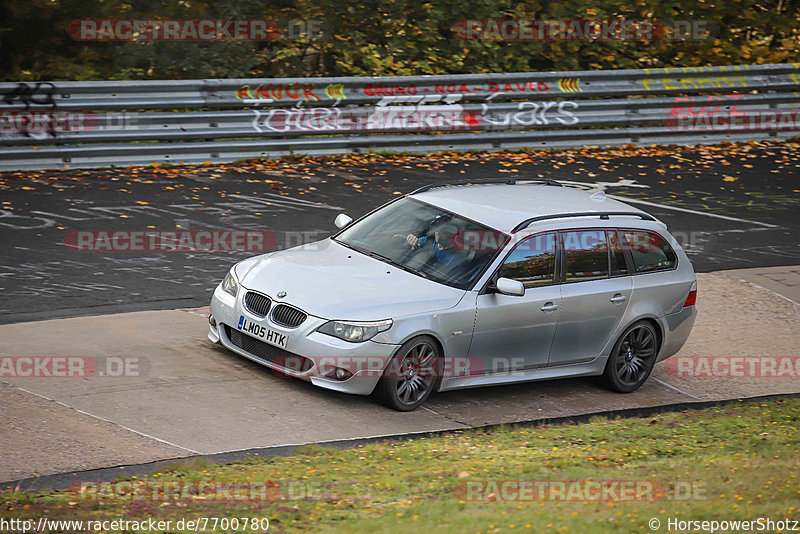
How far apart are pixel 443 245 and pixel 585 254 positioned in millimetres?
1303

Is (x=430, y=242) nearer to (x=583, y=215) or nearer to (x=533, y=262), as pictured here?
(x=533, y=262)

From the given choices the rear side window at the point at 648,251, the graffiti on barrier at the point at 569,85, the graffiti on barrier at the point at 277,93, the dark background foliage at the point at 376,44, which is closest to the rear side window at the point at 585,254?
the rear side window at the point at 648,251

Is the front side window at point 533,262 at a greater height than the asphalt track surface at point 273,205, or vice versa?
the front side window at point 533,262

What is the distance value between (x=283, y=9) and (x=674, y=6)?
895 centimetres

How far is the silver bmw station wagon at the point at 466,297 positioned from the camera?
27.1 feet

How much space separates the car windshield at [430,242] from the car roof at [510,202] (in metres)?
0.12


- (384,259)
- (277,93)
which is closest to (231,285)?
(384,259)

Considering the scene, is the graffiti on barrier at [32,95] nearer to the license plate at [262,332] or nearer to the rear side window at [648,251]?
the license plate at [262,332]

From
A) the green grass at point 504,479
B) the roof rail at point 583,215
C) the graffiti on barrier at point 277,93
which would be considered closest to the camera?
the green grass at point 504,479

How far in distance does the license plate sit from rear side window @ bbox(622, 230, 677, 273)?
3367 mm

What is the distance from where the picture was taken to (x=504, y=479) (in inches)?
251

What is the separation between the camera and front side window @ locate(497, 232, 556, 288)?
8938mm

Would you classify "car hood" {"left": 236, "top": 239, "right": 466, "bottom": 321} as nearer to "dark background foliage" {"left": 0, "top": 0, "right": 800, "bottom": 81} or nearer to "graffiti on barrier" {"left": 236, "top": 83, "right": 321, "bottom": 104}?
"graffiti on barrier" {"left": 236, "top": 83, "right": 321, "bottom": 104}

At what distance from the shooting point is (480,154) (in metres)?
18.8
